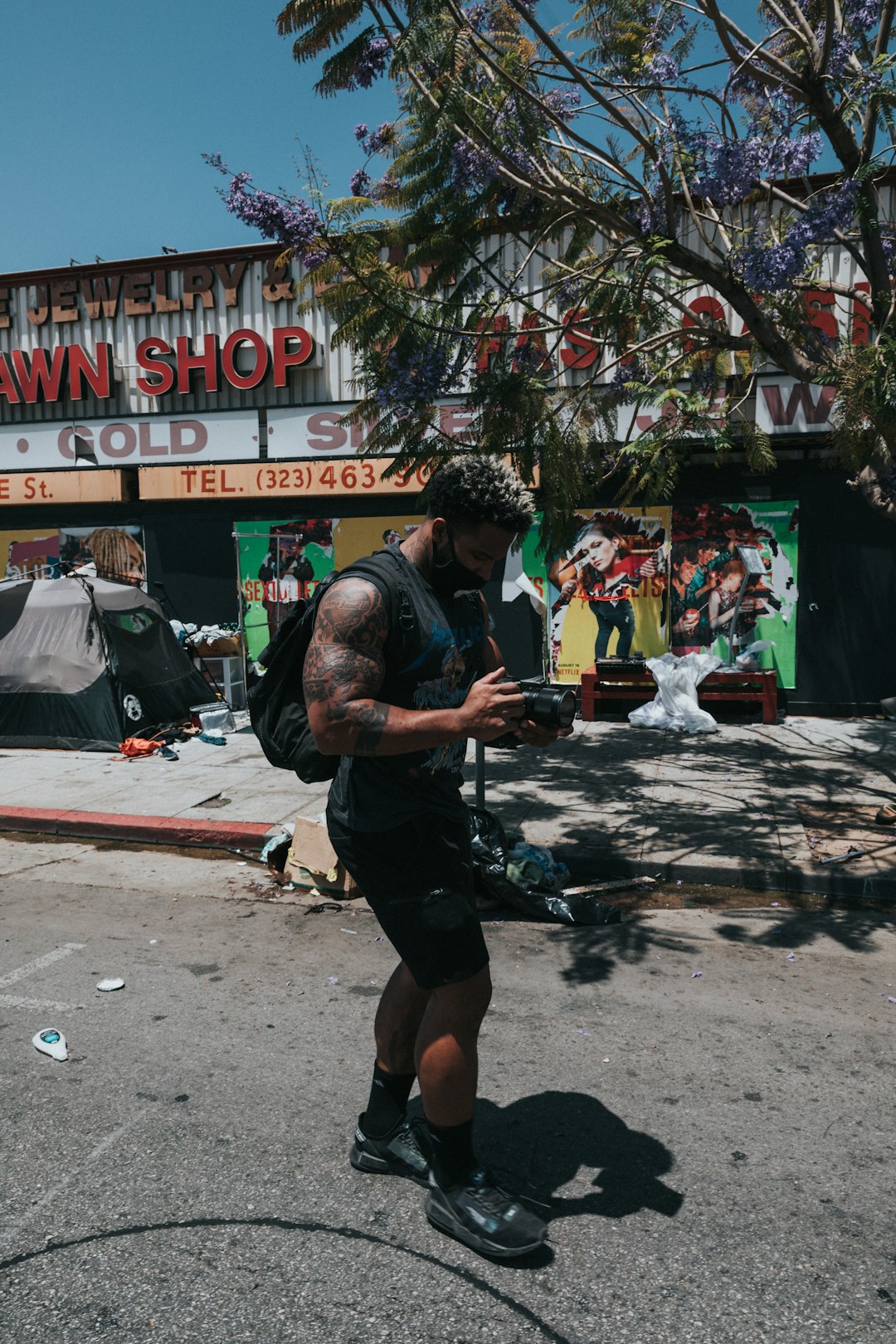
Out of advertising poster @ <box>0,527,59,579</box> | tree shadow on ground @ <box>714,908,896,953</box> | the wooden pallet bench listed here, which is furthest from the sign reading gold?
tree shadow on ground @ <box>714,908,896,953</box>

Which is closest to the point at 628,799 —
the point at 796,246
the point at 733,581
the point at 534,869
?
the point at 534,869

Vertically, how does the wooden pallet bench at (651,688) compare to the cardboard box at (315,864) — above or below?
above

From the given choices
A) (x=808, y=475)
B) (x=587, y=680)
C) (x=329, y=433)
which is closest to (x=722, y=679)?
(x=587, y=680)

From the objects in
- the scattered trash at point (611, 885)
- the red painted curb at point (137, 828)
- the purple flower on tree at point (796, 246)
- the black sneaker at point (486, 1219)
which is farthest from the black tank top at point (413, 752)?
the red painted curb at point (137, 828)

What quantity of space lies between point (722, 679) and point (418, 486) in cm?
463

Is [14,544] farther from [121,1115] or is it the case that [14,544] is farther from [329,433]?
[121,1115]

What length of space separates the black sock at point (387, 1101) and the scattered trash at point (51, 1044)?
148cm

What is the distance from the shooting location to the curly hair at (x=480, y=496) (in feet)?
8.35

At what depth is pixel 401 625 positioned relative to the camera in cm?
252

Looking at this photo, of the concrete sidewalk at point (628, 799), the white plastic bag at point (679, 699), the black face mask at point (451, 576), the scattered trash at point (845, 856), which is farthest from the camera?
the white plastic bag at point (679, 699)

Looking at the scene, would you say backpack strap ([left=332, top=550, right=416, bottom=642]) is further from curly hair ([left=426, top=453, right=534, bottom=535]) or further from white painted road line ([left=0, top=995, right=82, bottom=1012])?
white painted road line ([left=0, top=995, right=82, bottom=1012])

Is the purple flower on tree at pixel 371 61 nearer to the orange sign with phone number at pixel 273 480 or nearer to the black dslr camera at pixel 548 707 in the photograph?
the black dslr camera at pixel 548 707

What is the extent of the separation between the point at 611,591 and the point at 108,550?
761 cm

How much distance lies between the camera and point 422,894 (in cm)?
253
